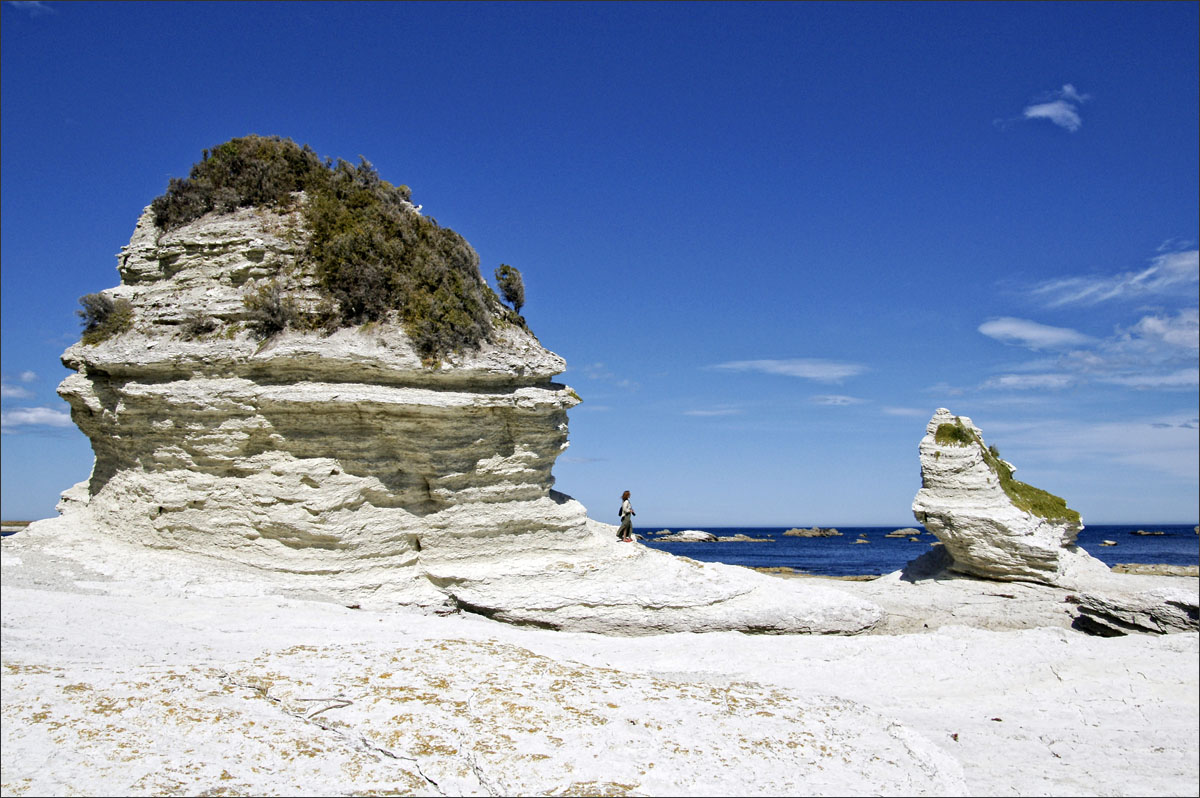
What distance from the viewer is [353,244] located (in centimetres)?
1515

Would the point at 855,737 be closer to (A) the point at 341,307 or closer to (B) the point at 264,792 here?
(B) the point at 264,792

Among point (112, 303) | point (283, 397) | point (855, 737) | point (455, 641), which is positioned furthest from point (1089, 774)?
point (112, 303)

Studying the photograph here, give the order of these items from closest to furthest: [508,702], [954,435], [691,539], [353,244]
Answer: [508,702] → [353,244] → [954,435] → [691,539]

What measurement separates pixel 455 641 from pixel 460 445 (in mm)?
4641

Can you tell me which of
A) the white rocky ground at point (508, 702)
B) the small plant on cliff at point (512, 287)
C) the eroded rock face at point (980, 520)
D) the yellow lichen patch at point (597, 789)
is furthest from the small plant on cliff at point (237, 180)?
the eroded rock face at point (980, 520)

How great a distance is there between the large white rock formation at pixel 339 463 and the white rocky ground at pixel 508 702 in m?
0.83

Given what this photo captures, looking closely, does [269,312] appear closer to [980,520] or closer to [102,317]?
[102,317]

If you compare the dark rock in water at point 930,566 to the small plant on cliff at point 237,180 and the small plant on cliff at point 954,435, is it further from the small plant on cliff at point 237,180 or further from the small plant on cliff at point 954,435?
the small plant on cliff at point 237,180

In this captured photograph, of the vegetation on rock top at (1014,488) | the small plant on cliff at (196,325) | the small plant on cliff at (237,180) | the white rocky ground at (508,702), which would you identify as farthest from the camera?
the vegetation on rock top at (1014,488)

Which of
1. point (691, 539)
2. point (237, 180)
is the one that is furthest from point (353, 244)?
point (691, 539)

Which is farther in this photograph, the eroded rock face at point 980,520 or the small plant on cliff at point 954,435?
the small plant on cliff at point 954,435

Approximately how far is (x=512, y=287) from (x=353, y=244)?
4304mm

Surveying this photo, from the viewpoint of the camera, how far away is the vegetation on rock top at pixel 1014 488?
21.9m

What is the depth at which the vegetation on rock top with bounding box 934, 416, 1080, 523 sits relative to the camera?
21875 millimetres
